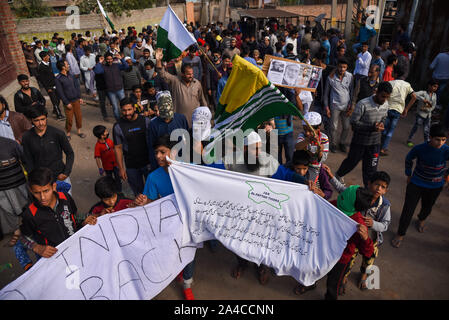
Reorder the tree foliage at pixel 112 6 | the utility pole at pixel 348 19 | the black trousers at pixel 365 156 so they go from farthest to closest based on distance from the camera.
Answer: the tree foliage at pixel 112 6, the utility pole at pixel 348 19, the black trousers at pixel 365 156

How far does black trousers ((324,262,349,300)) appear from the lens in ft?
11.2

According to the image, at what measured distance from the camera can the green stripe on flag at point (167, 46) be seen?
526 centimetres

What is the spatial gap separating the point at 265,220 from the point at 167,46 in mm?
3542

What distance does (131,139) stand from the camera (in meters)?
4.64

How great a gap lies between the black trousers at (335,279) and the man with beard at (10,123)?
4544 millimetres

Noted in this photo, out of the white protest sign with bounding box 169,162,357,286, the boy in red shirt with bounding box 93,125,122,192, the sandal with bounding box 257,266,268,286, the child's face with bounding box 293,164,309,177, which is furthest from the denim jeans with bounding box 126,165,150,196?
the child's face with bounding box 293,164,309,177

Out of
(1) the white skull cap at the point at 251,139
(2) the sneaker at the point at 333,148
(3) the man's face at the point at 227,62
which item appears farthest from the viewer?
(3) the man's face at the point at 227,62

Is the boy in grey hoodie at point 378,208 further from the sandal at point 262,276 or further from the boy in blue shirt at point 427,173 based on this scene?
the boy in blue shirt at point 427,173

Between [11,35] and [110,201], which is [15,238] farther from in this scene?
[11,35]

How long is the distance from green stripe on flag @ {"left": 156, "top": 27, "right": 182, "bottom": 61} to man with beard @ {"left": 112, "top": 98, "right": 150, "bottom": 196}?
46.4 inches

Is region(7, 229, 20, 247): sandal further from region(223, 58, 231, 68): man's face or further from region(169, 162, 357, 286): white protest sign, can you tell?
region(223, 58, 231, 68): man's face

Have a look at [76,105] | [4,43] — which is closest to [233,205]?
[76,105]

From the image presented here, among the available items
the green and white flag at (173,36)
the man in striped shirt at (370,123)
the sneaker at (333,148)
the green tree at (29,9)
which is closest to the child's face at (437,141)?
the man in striped shirt at (370,123)

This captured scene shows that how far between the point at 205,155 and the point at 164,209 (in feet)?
2.76
